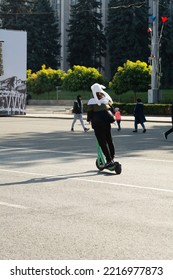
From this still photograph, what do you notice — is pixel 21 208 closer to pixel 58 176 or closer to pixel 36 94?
pixel 58 176

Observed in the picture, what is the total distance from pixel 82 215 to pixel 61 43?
10567 centimetres

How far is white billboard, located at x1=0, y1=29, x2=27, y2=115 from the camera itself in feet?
145

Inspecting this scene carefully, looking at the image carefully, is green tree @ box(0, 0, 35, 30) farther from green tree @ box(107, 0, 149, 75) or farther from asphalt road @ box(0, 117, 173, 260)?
asphalt road @ box(0, 117, 173, 260)

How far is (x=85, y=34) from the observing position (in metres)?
95.4

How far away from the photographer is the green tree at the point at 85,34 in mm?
95312

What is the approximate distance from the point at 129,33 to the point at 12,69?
47.3 metres

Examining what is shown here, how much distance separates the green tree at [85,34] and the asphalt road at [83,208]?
81.0 metres

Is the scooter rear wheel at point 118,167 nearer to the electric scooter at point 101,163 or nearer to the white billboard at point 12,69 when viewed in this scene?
the electric scooter at point 101,163

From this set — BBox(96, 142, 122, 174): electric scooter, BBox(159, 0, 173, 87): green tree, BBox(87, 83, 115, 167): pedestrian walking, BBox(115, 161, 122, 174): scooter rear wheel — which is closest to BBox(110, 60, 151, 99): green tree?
BBox(159, 0, 173, 87): green tree

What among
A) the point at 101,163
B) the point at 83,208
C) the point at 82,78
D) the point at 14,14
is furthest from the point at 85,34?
the point at 83,208

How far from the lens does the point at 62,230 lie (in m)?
7.30

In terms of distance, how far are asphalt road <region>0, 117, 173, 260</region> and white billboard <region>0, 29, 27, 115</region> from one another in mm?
28627
